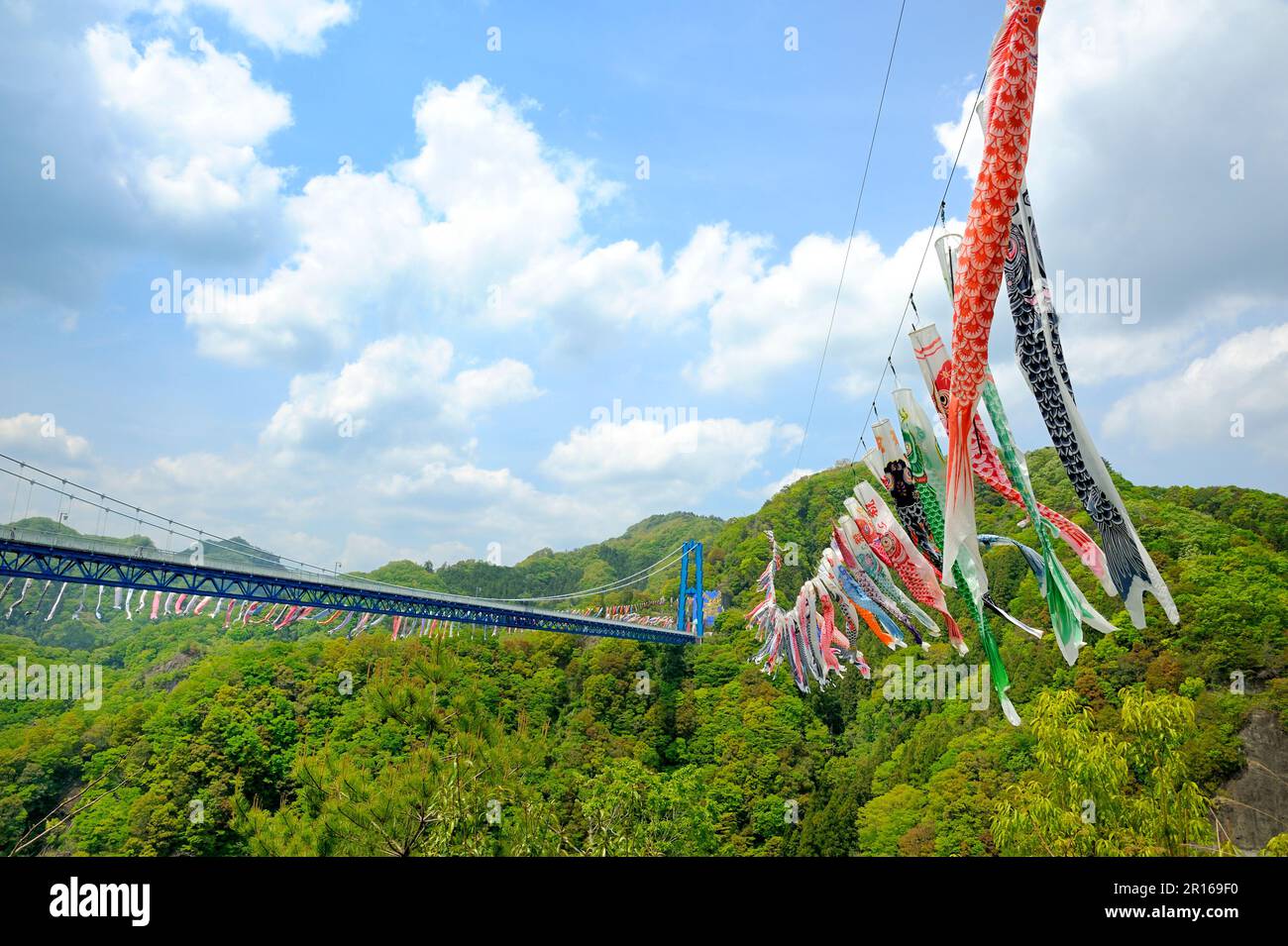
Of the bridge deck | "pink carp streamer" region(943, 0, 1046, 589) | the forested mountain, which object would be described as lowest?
the forested mountain

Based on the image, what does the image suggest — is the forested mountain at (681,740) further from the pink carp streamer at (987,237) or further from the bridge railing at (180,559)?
the pink carp streamer at (987,237)

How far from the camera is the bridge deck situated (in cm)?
1473

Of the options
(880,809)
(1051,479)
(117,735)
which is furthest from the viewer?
(1051,479)

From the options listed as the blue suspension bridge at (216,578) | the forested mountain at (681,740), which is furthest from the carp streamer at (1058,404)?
the blue suspension bridge at (216,578)

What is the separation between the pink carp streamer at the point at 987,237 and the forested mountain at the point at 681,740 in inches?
182

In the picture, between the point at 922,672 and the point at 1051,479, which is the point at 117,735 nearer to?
A: the point at 922,672

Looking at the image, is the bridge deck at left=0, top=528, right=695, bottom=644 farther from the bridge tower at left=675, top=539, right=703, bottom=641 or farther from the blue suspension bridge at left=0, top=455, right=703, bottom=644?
the bridge tower at left=675, top=539, right=703, bottom=641

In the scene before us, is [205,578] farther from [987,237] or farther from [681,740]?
[987,237]

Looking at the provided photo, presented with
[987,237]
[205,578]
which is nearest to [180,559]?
[205,578]

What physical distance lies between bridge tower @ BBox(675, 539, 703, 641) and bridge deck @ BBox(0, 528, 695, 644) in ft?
39.9

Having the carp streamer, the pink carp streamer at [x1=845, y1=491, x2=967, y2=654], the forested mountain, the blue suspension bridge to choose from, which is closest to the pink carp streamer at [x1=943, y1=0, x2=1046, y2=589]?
the carp streamer
